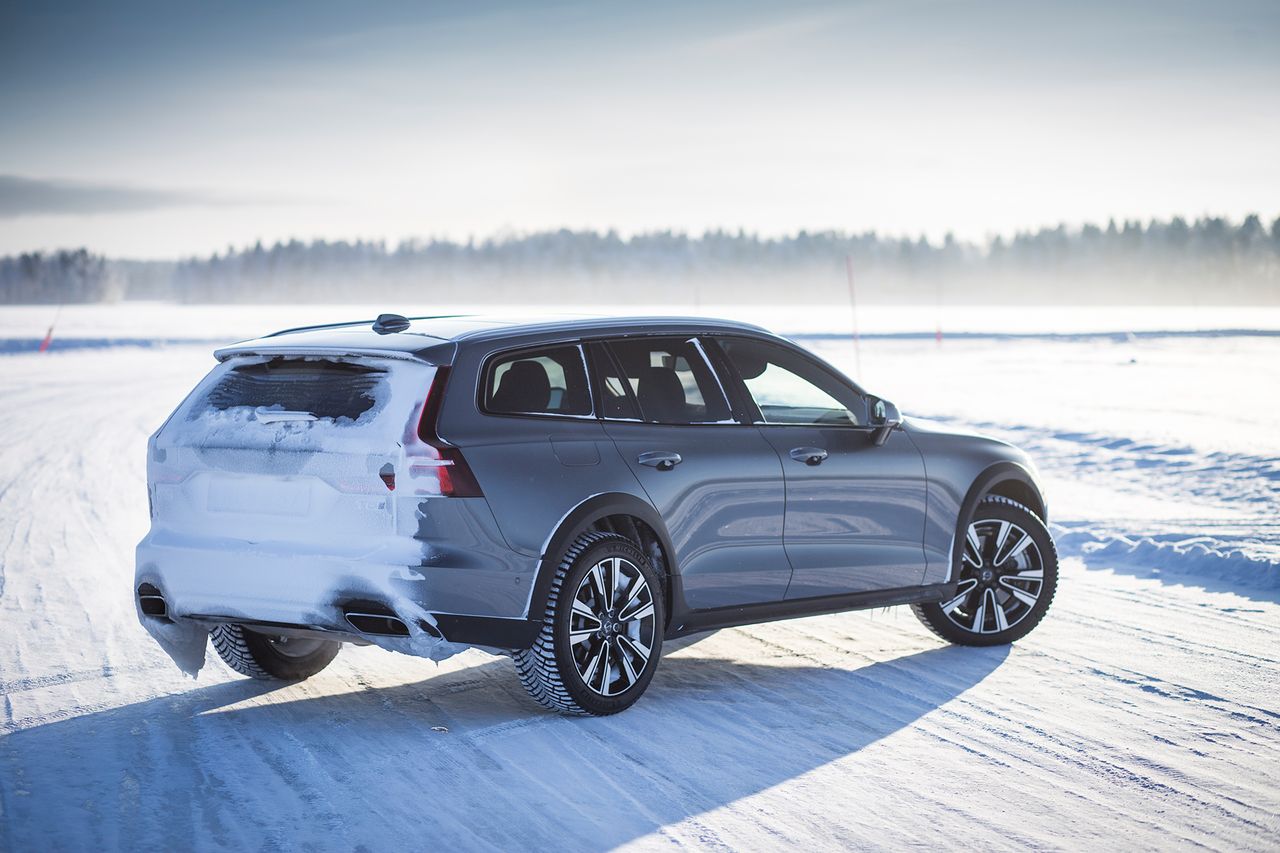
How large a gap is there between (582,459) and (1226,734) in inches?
112

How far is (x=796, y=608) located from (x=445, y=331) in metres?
2.14

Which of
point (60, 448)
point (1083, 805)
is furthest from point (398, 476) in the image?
point (60, 448)

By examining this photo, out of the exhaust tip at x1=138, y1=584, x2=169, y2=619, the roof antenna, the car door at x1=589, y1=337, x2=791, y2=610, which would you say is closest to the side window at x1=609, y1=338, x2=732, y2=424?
the car door at x1=589, y1=337, x2=791, y2=610

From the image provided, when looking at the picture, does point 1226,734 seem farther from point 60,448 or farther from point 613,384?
point 60,448

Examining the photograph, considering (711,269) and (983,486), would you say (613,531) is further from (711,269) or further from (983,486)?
(711,269)

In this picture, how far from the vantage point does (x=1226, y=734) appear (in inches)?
238

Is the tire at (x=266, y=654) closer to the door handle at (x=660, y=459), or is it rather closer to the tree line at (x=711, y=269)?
the door handle at (x=660, y=459)

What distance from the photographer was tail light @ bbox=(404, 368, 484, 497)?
221 inches

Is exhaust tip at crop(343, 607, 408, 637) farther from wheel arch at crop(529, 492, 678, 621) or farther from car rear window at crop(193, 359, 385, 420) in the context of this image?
car rear window at crop(193, 359, 385, 420)

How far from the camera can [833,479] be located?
707 centimetres

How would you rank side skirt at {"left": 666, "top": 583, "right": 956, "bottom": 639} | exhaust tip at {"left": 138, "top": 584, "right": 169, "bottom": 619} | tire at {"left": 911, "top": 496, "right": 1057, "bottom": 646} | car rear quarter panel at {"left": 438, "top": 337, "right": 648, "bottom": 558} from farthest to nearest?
tire at {"left": 911, "top": 496, "right": 1057, "bottom": 646} → side skirt at {"left": 666, "top": 583, "right": 956, "bottom": 639} → exhaust tip at {"left": 138, "top": 584, "right": 169, "bottom": 619} → car rear quarter panel at {"left": 438, "top": 337, "right": 648, "bottom": 558}

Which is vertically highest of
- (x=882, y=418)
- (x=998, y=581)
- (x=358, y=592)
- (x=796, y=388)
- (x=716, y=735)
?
(x=796, y=388)

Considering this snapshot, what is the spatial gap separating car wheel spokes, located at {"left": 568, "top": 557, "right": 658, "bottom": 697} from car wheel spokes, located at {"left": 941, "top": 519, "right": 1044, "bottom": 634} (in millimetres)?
2144

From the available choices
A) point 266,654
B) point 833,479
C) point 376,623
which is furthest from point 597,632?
point 266,654
